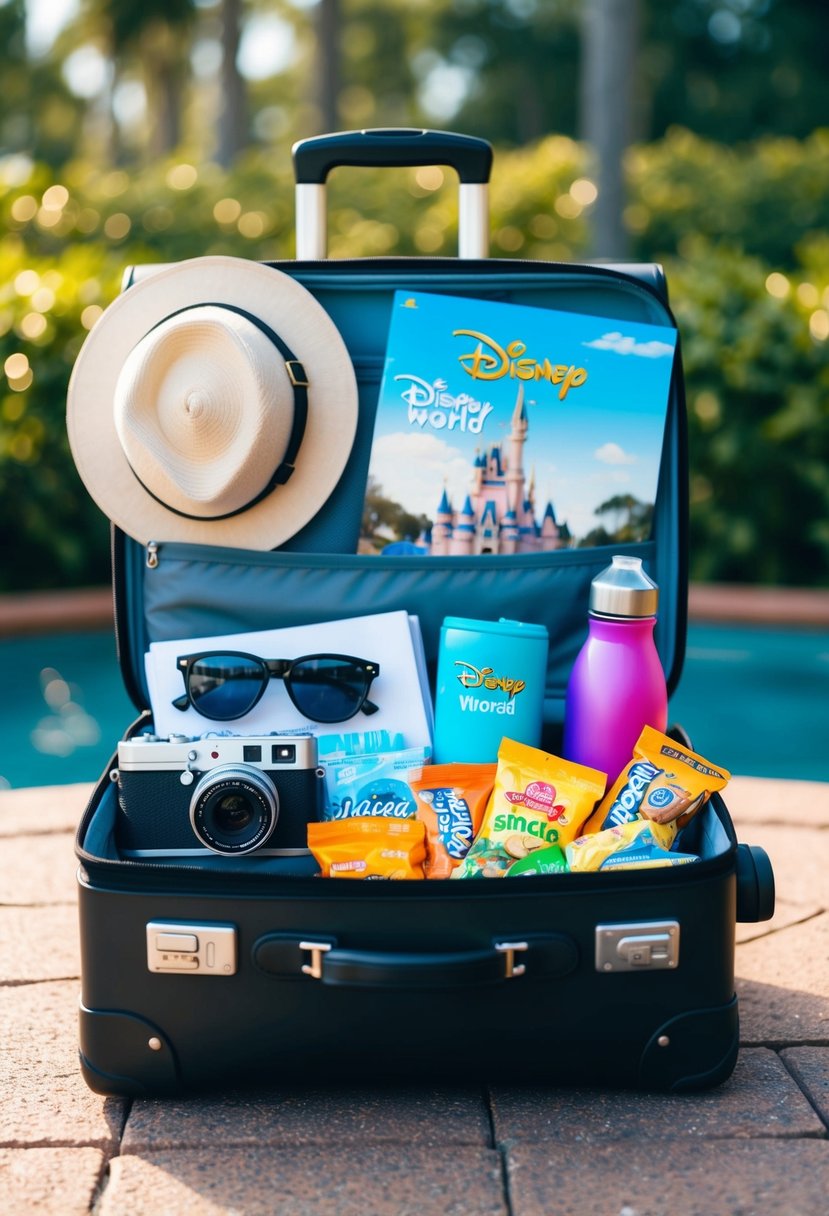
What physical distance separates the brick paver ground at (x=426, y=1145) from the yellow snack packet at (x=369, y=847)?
23cm

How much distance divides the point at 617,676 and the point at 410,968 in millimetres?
487

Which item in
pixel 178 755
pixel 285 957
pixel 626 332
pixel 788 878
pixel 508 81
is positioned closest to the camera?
pixel 285 957

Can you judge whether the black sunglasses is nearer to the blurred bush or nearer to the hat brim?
the hat brim

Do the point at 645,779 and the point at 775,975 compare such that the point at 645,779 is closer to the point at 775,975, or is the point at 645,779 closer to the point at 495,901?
the point at 495,901

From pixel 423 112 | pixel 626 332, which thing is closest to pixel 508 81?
pixel 423 112

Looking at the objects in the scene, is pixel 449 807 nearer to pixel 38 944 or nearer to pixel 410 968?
pixel 410 968

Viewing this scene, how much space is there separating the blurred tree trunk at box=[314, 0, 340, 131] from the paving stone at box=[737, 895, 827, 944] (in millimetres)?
10515

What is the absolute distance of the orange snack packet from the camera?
138cm

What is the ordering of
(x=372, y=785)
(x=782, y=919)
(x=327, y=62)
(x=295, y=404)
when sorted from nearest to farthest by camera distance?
(x=372, y=785)
(x=295, y=404)
(x=782, y=919)
(x=327, y=62)

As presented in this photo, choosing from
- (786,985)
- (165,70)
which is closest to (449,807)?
(786,985)

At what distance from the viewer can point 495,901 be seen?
1199 millimetres

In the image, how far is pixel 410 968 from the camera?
45.7 inches

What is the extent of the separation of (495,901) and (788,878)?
94 cm

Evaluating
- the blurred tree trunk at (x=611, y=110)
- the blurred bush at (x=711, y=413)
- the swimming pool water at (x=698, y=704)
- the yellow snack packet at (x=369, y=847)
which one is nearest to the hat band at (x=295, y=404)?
the yellow snack packet at (x=369, y=847)
